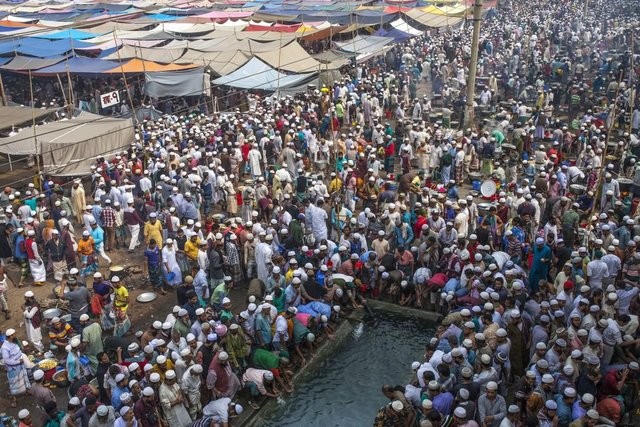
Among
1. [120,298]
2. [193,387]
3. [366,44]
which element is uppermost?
[193,387]

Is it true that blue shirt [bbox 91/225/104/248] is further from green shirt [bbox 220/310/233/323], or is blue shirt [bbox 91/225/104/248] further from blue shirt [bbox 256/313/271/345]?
blue shirt [bbox 256/313/271/345]

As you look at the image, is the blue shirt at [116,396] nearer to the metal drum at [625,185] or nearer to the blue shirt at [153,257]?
the blue shirt at [153,257]

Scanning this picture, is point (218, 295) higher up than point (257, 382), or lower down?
higher up

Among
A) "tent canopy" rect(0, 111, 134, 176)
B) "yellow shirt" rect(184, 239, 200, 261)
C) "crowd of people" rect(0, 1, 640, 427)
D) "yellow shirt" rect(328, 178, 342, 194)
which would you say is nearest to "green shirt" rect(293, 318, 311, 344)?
"crowd of people" rect(0, 1, 640, 427)

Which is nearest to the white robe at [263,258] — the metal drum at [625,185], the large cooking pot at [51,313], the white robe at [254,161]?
the large cooking pot at [51,313]

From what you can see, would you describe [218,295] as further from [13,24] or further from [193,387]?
[13,24]

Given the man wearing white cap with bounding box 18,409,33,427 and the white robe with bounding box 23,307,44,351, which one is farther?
the white robe with bounding box 23,307,44,351

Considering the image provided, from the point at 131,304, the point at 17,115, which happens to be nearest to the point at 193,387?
the point at 131,304
